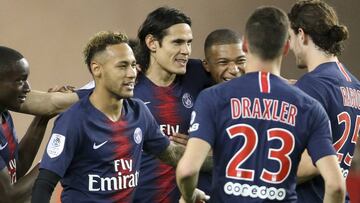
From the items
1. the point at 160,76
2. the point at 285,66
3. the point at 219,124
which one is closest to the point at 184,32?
the point at 160,76

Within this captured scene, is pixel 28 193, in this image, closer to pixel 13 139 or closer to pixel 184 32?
pixel 13 139

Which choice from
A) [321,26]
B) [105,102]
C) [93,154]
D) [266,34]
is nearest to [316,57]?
[321,26]

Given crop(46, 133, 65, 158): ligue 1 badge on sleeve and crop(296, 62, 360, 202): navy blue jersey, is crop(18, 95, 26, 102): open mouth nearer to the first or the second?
crop(46, 133, 65, 158): ligue 1 badge on sleeve

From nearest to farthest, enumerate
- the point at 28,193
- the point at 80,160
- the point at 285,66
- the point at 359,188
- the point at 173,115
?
the point at 80,160 < the point at 28,193 < the point at 173,115 < the point at 359,188 < the point at 285,66

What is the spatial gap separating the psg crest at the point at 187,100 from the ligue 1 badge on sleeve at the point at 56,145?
3.55 ft

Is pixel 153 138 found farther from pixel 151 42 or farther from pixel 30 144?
pixel 30 144

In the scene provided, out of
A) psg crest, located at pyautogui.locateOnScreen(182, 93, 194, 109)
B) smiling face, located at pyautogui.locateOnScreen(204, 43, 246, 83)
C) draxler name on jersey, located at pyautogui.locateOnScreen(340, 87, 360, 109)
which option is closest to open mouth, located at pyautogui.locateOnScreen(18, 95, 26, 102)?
psg crest, located at pyautogui.locateOnScreen(182, 93, 194, 109)

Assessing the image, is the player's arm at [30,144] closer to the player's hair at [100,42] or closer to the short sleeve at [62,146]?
the player's hair at [100,42]

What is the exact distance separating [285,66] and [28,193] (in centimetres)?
438

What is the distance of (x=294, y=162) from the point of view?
312 centimetres

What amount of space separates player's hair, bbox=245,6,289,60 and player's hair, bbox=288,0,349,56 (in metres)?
0.57

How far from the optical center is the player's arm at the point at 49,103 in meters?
4.17

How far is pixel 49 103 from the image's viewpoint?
419cm

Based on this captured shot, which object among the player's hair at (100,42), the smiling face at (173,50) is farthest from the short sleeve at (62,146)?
the smiling face at (173,50)
